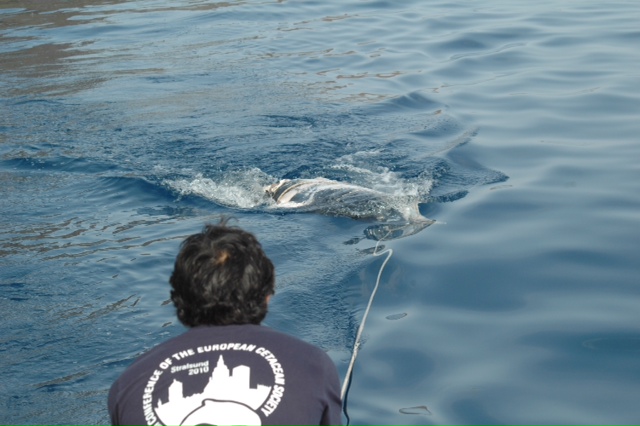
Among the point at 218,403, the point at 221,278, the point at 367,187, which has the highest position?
the point at 221,278

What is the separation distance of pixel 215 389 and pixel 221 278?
0.37 m

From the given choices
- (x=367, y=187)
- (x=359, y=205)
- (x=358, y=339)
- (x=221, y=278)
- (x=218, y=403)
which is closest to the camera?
(x=218, y=403)

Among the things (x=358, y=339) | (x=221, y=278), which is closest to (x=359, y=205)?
(x=358, y=339)

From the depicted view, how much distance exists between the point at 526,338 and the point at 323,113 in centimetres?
613

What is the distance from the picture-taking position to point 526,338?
18.5ft

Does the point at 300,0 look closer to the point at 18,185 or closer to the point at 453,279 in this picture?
the point at 18,185

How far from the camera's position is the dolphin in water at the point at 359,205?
7648 millimetres

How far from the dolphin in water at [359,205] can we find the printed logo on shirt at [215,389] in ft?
15.7

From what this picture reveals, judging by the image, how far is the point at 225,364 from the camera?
269 centimetres

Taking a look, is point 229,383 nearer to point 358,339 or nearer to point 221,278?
point 221,278

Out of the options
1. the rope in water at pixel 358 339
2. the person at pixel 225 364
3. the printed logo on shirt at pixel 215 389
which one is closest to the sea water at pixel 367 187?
the rope in water at pixel 358 339

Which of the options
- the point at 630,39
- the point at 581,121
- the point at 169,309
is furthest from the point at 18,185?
the point at 630,39

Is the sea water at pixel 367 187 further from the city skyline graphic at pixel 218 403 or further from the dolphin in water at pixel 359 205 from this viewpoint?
the city skyline graphic at pixel 218 403

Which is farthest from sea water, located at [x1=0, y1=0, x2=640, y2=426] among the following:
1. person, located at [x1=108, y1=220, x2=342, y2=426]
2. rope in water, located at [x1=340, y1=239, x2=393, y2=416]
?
person, located at [x1=108, y1=220, x2=342, y2=426]
